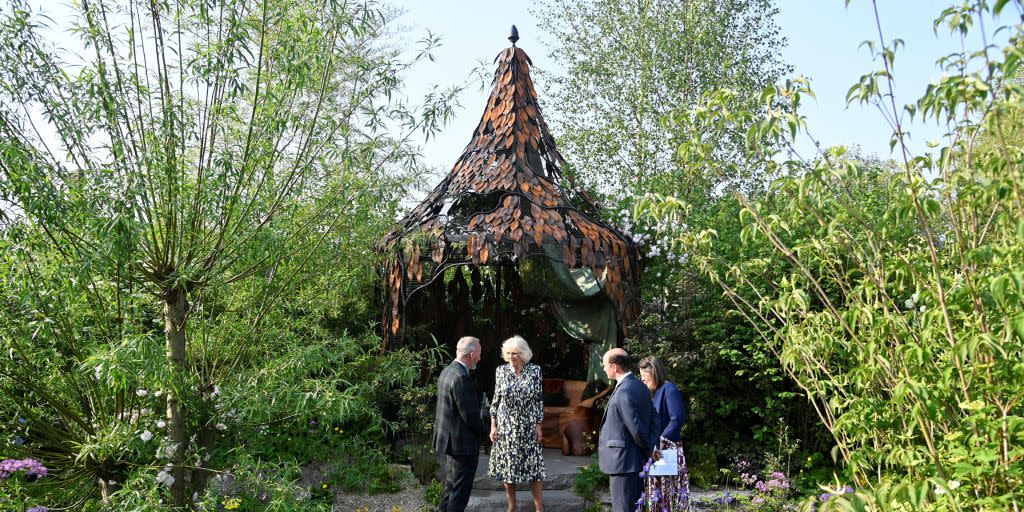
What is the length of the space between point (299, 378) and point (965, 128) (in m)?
3.90

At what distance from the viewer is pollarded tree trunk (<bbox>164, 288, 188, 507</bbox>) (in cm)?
463

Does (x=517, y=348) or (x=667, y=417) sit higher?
(x=517, y=348)

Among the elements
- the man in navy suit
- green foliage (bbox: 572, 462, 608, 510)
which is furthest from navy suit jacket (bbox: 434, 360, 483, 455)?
green foliage (bbox: 572, 462, 608, 510)

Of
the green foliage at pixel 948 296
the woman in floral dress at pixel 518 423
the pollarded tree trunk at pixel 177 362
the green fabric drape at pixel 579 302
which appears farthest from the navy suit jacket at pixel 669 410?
the green fabric drape at pixel 579 302

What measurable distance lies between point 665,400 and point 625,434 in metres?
0.57

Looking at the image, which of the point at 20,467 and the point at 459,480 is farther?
the point at 459,480

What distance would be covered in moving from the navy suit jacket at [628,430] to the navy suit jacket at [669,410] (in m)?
0.38

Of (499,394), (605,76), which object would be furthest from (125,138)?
(605,76)

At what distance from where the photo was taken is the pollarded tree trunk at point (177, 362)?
4.63m

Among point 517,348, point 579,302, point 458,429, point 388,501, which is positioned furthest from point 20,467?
point 579,302

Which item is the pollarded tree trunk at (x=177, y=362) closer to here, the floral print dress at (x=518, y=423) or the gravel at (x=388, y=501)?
the gravel at (x=388, y=501)

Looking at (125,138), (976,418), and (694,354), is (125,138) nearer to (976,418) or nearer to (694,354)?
(976,418)

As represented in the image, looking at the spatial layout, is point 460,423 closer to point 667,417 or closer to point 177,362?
point 667,417

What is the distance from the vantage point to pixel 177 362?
181 inches
